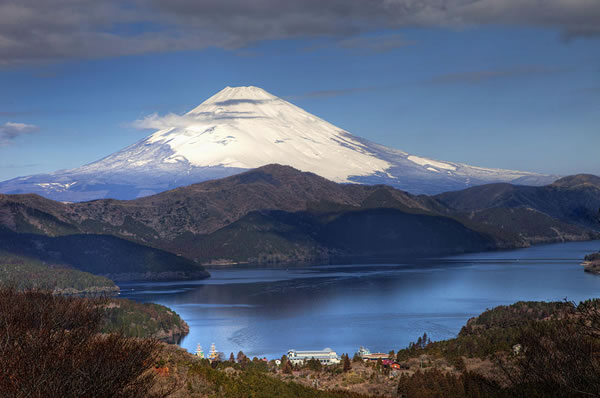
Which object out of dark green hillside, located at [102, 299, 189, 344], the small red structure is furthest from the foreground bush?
dark green hillside, located at [102, 299, 189, 344]

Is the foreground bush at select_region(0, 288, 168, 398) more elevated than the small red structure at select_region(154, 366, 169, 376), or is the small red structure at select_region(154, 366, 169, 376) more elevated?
the foreground bush at select_region(0, 288, 168, 398)

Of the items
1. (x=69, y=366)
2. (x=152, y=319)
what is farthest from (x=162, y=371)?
(x=152, y=319)

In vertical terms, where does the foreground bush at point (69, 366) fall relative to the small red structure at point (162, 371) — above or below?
above

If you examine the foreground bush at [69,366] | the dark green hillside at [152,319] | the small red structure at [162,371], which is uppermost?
the foreground bush at [69,366]

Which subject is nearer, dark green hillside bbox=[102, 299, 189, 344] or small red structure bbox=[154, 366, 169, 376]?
small red structure bbox=[154, 366, 169, 376]

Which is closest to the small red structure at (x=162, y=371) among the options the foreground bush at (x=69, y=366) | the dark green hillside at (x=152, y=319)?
the foreground bush at (x=69, y=366)

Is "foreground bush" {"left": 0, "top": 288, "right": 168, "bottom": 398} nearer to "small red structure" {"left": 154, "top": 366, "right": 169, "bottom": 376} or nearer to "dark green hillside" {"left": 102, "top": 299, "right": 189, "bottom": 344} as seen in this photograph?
"small red structure" {"left": 154, "top": 366, "right": 169, "bottom": 376}

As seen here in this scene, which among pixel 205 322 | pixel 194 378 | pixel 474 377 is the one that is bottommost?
pixel 205 322

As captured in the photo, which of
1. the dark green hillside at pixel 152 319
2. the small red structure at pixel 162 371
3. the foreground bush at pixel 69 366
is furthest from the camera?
the dark green hillside at pixel 152 319

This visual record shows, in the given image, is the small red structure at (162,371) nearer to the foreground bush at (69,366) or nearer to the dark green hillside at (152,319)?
the foreground bush at (69,366)

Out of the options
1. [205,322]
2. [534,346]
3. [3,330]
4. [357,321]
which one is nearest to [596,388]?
[534,346]

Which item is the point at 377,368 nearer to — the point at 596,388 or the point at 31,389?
the point at 596,388
